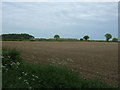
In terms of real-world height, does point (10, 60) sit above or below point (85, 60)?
above

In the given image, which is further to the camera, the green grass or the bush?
the bush

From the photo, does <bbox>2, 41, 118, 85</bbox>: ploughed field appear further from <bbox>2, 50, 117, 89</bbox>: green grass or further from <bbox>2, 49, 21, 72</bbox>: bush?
<bbox>2, 49, 21, 72</bbox>: bush

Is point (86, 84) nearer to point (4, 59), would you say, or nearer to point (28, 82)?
point (28, 82)

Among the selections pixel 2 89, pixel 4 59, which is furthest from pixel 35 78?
pixel 4 59

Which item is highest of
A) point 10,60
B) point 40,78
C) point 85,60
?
point 10,60

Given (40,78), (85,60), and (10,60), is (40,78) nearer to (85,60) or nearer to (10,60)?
(10,60)

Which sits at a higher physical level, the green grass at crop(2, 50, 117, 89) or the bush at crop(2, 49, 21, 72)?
the bush at crop(2, 49, 21, 72)

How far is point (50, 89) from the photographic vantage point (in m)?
6.38

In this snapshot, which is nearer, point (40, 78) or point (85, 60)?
point (40, 78)

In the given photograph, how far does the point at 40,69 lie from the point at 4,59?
6.83ft

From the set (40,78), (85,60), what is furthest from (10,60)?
(85,60)

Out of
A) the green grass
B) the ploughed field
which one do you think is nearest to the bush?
the green grass

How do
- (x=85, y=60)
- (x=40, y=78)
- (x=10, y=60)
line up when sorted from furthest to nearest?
(x=85, y=60), (x=10, y=60), (x=40, y=78)

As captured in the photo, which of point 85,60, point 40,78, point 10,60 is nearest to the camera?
point 40,78
